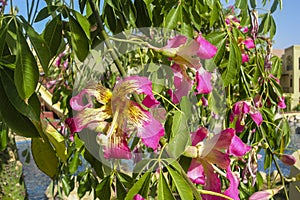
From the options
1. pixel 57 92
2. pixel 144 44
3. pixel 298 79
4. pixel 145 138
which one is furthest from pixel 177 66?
pixel 298 79

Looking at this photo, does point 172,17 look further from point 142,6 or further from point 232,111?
point 232,111

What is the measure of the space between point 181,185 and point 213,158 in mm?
115

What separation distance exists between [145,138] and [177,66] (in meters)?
0.20

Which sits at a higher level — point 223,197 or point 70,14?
point 70,14

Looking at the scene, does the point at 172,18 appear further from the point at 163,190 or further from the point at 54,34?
the point at 163,190

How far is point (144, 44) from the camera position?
0.60 m

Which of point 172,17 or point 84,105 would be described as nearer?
point 84,105

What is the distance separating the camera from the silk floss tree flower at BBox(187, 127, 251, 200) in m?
0.57

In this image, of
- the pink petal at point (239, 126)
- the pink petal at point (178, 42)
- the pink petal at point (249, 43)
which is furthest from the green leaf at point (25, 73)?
the pink petal at point (249, 43)

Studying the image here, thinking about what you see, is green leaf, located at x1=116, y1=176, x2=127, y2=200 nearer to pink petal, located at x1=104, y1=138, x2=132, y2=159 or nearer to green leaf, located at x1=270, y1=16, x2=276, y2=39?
pink petal, located at x1=104, y1=138, x2=132, y2=159

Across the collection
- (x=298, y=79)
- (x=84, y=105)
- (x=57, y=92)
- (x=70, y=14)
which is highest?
(x=70, y=14)

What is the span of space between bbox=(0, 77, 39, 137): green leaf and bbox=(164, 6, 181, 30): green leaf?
0.45 meters

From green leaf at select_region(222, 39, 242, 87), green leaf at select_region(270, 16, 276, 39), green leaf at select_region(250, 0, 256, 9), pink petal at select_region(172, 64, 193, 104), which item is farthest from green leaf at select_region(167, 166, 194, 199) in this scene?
green leaf at select_region(270, 16, 276, 39)

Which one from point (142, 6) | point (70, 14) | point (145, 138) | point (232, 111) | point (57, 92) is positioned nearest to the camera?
point (145, 138)
